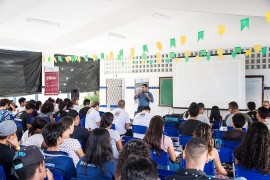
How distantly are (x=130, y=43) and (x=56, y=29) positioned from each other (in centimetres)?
304

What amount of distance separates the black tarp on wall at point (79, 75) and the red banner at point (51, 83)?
0.72m

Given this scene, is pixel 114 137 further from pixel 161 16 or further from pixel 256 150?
pixel 161 16

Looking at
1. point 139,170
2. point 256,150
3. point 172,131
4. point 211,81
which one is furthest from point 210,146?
point 211,81

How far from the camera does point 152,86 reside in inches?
459

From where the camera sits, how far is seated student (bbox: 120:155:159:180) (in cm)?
155

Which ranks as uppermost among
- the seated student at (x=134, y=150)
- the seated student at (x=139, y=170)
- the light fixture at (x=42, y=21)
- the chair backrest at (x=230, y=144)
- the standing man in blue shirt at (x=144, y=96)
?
the light fixture at (x=42, y=21)

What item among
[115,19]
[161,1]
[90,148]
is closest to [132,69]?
[115,19]

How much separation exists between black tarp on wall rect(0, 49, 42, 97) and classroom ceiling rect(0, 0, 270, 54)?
491 millimetres

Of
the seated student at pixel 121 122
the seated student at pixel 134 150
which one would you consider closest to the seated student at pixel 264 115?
the seated student at pixel 121 122

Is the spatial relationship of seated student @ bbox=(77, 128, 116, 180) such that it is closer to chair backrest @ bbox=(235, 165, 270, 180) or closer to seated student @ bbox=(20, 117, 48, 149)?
seated student @ bbox=(20, 117, 48, 149)

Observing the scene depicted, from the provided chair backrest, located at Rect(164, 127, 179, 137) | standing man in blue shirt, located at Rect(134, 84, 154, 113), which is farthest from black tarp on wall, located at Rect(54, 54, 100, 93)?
chair backrest, located at Rect(164, 127, 179, 137)

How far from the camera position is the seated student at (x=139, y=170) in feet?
5.09

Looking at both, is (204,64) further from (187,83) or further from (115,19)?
(115,19)

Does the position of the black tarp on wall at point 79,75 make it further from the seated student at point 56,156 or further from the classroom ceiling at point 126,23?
the seated student at point 56,156
